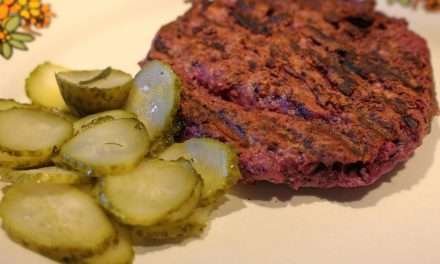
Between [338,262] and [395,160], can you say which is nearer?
[338,262]

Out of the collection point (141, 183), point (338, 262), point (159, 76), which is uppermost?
point (159, 76)

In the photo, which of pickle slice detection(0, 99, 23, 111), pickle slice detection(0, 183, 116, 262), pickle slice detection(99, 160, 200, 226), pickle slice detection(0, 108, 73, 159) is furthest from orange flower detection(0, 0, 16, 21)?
pickle slice detection(99, 160, 200, 226)

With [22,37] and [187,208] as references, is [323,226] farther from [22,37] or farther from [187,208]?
[22,37]

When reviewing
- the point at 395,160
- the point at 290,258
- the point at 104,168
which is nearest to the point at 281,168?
the point at 290,258

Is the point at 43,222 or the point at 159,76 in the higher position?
the point at 159,76

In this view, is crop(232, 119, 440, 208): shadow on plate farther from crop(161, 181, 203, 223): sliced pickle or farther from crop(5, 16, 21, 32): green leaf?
crop(5, 16, 21, 32): green leaf

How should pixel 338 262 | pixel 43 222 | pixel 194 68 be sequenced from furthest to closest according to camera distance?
1. pixel 194 68
2. pixel 338 262
3. pixel 43 222

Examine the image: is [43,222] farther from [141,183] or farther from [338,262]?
[338,262]
